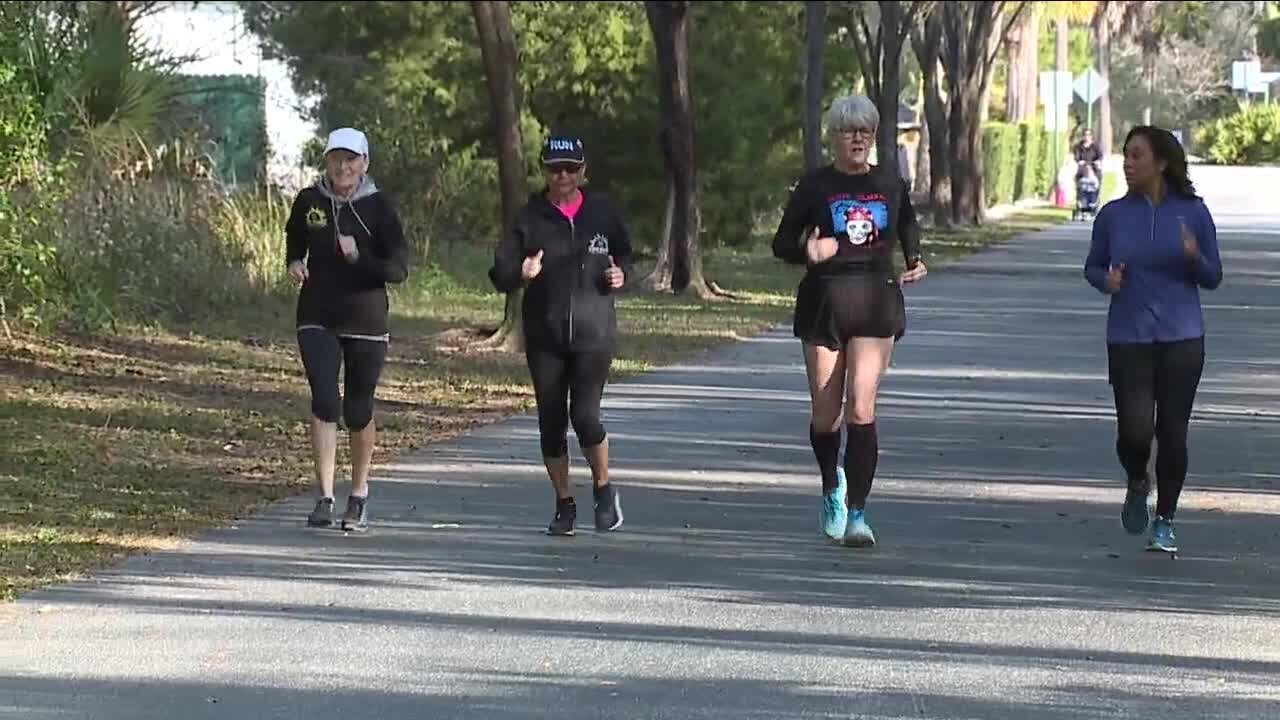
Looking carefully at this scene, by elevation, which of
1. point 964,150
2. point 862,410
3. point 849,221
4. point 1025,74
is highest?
point 1025,74

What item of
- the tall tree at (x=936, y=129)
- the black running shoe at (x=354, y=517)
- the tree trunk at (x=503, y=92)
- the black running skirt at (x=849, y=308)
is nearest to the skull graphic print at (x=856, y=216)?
the black running skirt at (x=849, y=308)

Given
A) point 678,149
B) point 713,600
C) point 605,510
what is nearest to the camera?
point 713,600

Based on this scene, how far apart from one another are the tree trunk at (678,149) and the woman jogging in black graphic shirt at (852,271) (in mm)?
15083

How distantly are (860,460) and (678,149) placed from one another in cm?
1553

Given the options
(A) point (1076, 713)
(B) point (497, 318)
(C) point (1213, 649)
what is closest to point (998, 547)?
(C) point (1213, 649)

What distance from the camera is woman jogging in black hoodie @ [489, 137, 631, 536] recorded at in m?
9.84

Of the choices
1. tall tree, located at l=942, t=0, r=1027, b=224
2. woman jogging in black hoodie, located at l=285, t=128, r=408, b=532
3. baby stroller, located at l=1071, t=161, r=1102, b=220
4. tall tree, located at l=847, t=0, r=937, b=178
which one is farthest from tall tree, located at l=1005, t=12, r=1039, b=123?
woman jogging in black hoodie, located at l=285, t=128, r=408, b=532

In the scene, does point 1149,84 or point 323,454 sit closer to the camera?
point 323,454

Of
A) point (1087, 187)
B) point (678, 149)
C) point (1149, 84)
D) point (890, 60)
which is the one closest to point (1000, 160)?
point (1087, 187)

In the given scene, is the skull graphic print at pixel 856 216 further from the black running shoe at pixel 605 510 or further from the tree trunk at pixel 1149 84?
the tree trunk at pixel 1149 84

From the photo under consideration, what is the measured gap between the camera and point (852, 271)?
9453mm

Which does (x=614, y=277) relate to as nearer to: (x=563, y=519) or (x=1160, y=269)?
(x=563, y=519)

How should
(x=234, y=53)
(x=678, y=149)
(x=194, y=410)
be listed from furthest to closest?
1. (x=234, y=53)
2. (x=678, y=149)
3. (x=194, y=410)

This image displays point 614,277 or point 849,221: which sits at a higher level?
point 849,221
